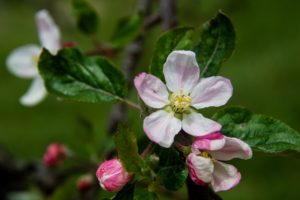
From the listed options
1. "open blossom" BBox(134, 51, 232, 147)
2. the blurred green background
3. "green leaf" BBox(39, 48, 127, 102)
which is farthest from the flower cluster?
the blurred green background

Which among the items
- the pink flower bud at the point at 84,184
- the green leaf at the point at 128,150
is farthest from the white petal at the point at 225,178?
the pink flower bud at the point at 84,184

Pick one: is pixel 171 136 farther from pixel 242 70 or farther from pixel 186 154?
pixel 242 70

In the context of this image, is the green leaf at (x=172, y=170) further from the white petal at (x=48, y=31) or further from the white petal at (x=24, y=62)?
the white petal at (x=24, y=62)

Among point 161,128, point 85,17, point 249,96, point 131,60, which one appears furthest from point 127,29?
point 249,96

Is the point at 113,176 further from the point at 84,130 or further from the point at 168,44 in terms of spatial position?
the point at 84,130

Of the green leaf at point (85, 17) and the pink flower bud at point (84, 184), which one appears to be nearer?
the green leaf at point (85, 17)

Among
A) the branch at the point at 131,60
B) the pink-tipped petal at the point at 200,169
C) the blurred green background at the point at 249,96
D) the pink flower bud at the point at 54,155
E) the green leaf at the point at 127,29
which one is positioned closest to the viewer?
the pink-tipped petal at the point at 200,169

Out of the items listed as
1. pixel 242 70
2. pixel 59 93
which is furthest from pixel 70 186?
pixel 242 70

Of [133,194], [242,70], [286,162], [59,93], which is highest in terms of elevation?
[59,93]
